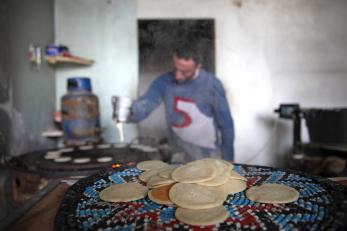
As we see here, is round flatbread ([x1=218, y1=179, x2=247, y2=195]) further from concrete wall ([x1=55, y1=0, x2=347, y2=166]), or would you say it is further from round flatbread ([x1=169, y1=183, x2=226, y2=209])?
concrete wall ([x1=55, y1=0, x2=347, y2=166])

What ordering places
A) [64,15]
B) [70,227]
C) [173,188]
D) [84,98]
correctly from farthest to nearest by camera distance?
[64,15]
[84,98]
[173,188]
[70,227]

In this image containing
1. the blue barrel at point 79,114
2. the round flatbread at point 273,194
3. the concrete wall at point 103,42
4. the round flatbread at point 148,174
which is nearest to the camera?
the round flatbread at point 273,194

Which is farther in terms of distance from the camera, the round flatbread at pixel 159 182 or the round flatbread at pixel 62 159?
the round flatbread at pixel 62 159

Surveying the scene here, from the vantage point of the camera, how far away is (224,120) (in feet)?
10.3

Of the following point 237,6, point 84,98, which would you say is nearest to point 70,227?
point 84,98

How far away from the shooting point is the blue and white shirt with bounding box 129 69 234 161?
3100 millimetres

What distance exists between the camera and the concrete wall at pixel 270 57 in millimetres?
3076

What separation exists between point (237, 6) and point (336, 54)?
1376 millimetres

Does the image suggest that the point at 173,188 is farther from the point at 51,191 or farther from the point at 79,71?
the point at 79,71

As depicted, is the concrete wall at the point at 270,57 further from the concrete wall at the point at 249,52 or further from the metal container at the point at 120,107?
the metal container at the point at 120,107

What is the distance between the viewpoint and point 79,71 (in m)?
3.07

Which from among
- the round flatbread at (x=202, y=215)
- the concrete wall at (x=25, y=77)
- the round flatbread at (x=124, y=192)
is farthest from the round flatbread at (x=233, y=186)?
the concrete wall at (x=25, y=77)

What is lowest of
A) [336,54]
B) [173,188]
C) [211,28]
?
[173,188]

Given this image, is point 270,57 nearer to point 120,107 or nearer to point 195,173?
point 120,107
